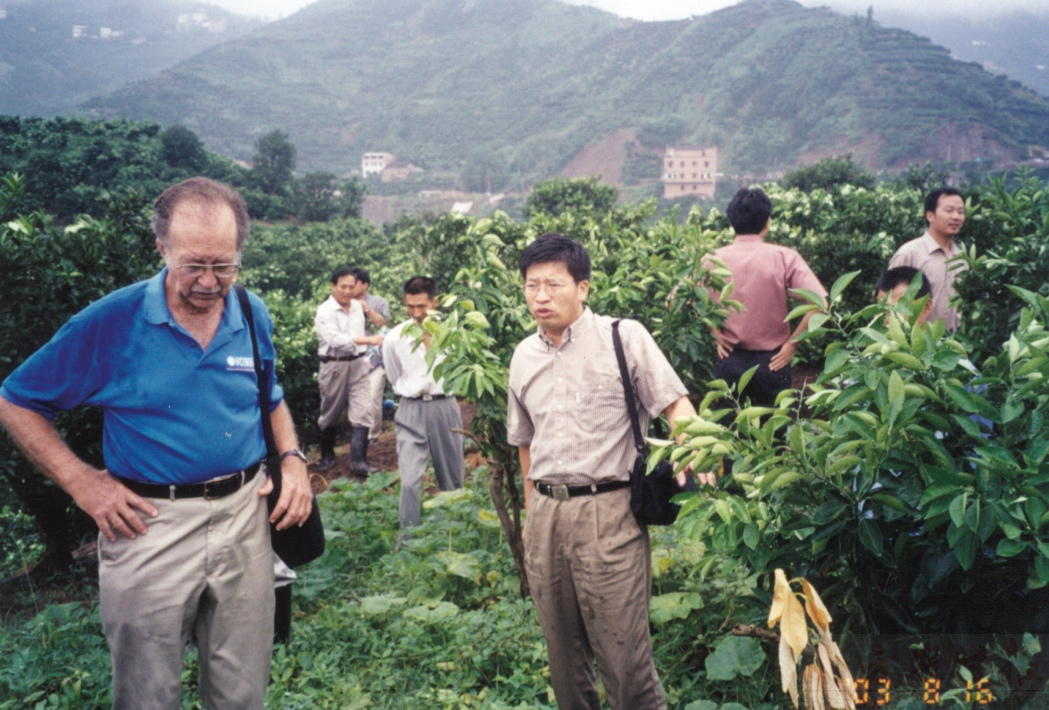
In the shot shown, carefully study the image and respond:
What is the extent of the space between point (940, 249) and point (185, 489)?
460 cm

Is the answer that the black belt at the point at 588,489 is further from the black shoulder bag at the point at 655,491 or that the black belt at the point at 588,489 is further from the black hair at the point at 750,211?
the black hair at the point at 750,211

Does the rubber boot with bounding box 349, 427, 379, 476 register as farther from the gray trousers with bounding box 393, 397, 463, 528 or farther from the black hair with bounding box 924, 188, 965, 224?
the black hair with bounding box 924, 188, 965, 224

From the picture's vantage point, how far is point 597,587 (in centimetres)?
259

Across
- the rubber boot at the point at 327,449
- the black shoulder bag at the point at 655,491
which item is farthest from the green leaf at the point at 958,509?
the rubber boot at the point at 327,449

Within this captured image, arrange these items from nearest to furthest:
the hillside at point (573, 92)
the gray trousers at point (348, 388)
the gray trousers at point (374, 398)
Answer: the gray trousers at point (348, 388), the gray trousers at point (374, 398), the hillside at point (573, 92)

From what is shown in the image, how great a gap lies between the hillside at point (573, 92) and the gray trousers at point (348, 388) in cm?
7282

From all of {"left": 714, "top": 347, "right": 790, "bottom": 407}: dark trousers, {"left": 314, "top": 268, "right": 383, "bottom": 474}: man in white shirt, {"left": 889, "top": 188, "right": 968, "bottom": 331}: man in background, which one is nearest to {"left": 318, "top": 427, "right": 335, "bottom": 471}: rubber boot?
{"left": 314, "top": 268, "right": 383, "bottom": 474}: man in white shirt

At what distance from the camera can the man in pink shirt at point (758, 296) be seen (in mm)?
4441

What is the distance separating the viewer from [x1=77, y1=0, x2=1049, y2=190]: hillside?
258ft

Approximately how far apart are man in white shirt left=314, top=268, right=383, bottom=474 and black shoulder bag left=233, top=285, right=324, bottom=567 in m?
4.98

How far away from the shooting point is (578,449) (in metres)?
2.64

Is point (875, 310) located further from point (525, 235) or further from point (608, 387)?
point (525, 235)

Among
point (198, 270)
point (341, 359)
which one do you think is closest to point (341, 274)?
point (341, 359)

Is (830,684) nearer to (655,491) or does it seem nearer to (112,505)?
(655,491)
